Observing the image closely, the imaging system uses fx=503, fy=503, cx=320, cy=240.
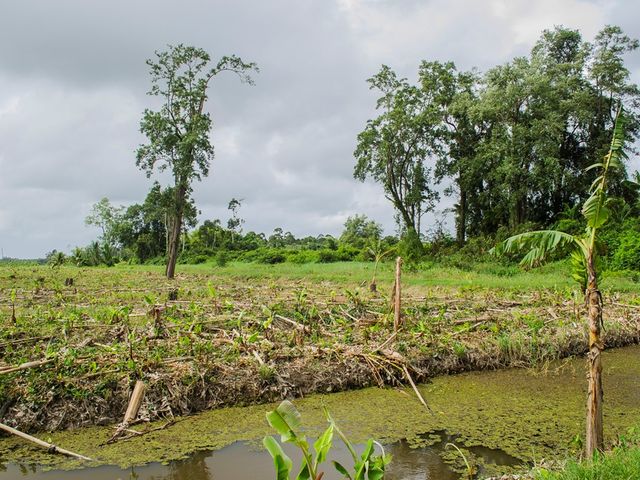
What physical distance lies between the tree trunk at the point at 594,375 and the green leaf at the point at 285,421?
3.18 metres

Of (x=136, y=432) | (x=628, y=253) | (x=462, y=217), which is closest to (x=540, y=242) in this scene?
(x=136, y=432)

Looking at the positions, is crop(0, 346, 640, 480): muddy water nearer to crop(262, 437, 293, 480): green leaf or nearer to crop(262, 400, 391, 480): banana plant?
crop(262, 400, 391, 480): banana plant

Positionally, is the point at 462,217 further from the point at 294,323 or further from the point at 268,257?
the point at 294,323

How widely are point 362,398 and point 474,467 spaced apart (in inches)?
88.9

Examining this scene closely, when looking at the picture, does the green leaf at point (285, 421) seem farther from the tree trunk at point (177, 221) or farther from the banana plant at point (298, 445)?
the tree trunk at point (177, 221)

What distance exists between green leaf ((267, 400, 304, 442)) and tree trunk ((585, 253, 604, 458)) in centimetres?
318

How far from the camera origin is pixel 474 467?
197 inches

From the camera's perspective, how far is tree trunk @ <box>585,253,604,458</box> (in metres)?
4.56

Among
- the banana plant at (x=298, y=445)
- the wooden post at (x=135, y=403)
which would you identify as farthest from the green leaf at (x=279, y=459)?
the wooden post at (x=135, y=403)

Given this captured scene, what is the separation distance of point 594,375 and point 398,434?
225cm

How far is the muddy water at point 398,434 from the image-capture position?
197 inches

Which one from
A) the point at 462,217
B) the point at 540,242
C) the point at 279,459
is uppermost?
the point at 462,217

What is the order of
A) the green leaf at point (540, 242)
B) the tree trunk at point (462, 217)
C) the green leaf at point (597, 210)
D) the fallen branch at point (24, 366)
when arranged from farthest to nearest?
the tree trunk at point (462, 217) → the fallen branch at point (24, 366) → the green leaf at point (540, 242) → the green leaf at point (597, 210)

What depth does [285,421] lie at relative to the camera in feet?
8.91
